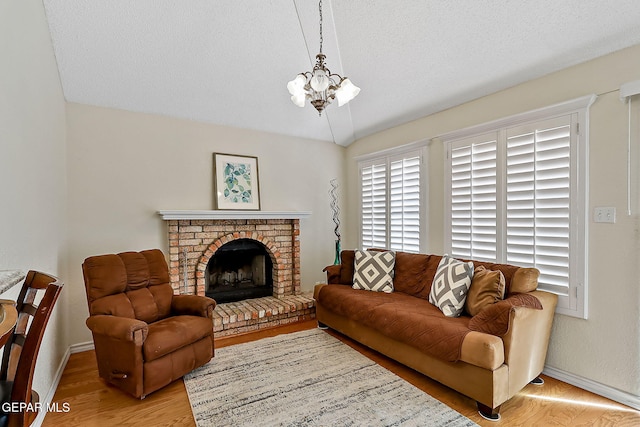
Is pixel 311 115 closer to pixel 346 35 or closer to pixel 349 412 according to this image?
pixel 346 35

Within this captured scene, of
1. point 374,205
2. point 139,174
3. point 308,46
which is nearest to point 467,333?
point 374,205

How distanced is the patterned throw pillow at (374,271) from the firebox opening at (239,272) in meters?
1.39

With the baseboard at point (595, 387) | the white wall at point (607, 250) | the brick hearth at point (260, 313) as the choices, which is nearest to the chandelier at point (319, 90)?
the white wall at point (607, 250)

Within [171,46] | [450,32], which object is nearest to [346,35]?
[450,32]

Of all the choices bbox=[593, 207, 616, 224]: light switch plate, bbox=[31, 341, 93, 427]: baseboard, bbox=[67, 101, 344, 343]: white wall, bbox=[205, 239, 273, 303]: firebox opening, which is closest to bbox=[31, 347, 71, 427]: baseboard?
bbox=[31, 341, 93, 427]: baseboard

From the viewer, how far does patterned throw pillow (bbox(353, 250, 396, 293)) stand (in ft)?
11.7

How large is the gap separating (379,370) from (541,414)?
1.16 meters

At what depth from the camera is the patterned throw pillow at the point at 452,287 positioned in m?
2.73

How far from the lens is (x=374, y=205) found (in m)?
4.52

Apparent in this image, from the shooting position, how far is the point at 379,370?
2.76 m

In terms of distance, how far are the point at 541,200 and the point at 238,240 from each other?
3.37 meters

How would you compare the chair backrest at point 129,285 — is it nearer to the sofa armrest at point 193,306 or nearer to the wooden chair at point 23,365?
the sofa armrest at point 193,306

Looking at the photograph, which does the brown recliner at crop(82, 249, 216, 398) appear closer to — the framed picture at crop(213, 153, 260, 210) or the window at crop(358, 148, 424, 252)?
the framed picture at crop(213, 153, 260, 210)

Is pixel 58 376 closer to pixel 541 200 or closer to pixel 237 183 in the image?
pixel 237 183
